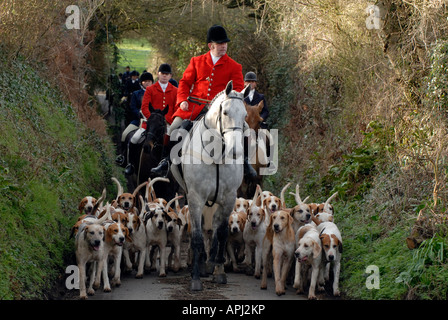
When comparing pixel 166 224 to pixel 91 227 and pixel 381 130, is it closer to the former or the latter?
pixel 91 227

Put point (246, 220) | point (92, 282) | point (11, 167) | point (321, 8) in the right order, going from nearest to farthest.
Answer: point (92, 282) → point (11, 167) → point (246, 220) → point (321, 8)

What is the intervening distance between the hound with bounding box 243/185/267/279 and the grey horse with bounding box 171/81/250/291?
0.65 m

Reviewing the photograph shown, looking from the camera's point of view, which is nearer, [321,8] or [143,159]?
[143,159]

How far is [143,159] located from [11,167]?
3477mm

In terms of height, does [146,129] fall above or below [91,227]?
above

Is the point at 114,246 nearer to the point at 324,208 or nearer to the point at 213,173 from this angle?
the point at 213,173

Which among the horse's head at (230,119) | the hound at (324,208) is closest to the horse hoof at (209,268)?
the hound at (324,208)

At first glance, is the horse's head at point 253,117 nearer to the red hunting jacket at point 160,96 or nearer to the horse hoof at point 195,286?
the red hunting jacket at point 160,96

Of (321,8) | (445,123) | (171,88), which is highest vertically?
(321,8)

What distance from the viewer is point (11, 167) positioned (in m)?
9.01

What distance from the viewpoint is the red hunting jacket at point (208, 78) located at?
934 centimetres

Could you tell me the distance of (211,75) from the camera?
9344mm

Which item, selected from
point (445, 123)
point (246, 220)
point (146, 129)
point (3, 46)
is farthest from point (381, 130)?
point (3, 46)

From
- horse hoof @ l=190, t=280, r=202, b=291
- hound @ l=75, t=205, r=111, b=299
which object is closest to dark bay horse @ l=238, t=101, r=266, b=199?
horse hoof @ l=190, t=280, r=202, b=291
